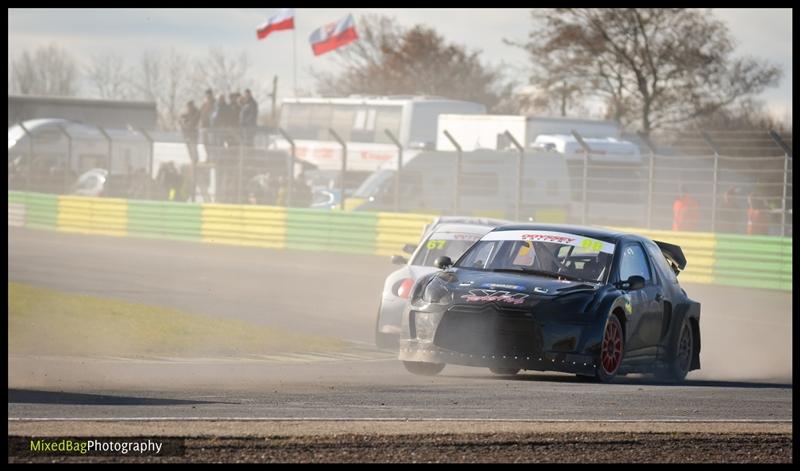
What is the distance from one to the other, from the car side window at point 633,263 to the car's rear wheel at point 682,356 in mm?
711

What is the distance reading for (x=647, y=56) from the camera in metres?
49.7

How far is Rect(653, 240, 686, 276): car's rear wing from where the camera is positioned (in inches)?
506

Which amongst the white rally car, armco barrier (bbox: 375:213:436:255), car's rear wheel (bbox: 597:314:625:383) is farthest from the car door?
armco barrier (bbox: 375:213:436:255)

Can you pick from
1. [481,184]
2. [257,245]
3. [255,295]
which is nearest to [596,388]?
[255,295]

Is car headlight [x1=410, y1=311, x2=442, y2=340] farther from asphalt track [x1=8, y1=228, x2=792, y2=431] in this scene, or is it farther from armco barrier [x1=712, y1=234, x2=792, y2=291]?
armco barrier [x1=712, y1=234, x2=792, y2=291]

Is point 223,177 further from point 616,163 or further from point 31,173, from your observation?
point 616,163

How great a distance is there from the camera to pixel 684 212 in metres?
23.2

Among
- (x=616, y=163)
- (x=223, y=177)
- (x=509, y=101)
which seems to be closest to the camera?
(x=616, y=163)

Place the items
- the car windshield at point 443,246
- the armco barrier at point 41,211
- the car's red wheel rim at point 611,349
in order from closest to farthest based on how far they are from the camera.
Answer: the car's red wheel rim at point 611,349, the car windshield at point 443,246, the armco barrier at point 41,211

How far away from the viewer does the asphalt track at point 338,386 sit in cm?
869

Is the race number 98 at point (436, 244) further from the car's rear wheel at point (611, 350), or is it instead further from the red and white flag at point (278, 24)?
the red and white flag at point (278, 24)

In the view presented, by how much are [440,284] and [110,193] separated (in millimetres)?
24268

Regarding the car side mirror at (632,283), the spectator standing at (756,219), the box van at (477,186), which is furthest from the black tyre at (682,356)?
the box van at (477,186)

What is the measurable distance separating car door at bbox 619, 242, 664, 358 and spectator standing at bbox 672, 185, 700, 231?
11.6m
